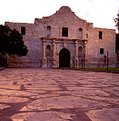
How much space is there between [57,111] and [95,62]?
34501 mm

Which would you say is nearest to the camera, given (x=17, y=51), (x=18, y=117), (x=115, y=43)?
(x=18, y=117)

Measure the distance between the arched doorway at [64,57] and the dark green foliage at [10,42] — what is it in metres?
7.02

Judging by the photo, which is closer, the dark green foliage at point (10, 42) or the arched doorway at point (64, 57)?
the dark green foliage at point (10, 42)

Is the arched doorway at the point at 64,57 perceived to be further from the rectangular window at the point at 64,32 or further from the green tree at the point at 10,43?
the green tree at the point at 10,43

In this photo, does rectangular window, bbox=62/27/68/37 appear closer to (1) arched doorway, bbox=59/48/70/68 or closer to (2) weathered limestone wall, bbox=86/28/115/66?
(1) arched doorway, bbox=59/48/70/68

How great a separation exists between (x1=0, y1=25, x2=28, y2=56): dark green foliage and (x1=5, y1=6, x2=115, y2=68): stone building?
3953mm

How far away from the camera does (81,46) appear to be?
122ft

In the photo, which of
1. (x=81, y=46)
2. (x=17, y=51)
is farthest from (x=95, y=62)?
(x=17, y=51)

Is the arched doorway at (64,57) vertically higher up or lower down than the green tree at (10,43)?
lower down

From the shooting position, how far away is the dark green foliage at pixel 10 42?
97.5ft

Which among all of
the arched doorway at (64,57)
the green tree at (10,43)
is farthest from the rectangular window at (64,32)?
the green tree at (10,43)

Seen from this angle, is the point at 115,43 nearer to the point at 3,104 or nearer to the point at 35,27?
the point at 35,27

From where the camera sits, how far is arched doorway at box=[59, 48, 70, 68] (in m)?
36.6

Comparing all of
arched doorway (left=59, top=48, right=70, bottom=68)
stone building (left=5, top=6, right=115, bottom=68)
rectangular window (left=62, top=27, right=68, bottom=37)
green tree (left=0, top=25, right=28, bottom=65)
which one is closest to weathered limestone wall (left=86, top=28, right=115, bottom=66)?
stone building (left=5, top=6, right=115, bottom=68)
